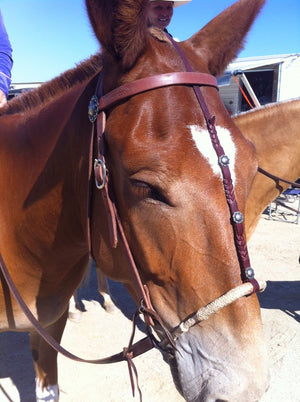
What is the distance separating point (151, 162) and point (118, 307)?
3.61 m

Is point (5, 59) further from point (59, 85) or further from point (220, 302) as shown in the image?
point (220, 302)

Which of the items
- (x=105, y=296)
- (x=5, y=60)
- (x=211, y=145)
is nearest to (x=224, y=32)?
(x=211, y=145)

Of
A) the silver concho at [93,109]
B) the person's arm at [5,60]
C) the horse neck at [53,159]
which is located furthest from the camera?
the person's arm at [5,60]

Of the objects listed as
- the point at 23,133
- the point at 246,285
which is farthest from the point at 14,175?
the point at 246,285

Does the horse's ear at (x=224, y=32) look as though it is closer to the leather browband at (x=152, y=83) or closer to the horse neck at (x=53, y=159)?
the leather browband at (x=152, y=83)

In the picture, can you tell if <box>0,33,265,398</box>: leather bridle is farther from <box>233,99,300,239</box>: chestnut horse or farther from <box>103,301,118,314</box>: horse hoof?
<box>103,301,118,314</box>: horse hoof

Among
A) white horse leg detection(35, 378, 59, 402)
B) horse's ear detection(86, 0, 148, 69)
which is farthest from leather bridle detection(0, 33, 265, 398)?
white horse leg detection(35, 378, 59, 402)

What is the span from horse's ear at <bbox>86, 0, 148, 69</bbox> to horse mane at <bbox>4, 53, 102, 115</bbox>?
375mm

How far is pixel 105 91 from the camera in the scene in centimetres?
126

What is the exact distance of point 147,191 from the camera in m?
1.10

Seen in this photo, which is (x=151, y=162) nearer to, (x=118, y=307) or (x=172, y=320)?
(x=172, y=320)

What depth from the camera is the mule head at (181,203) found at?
1.02 metres

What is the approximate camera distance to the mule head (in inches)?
40.3

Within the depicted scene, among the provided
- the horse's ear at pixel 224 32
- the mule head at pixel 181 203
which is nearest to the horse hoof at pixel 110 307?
the mule head at pixel 181 203
